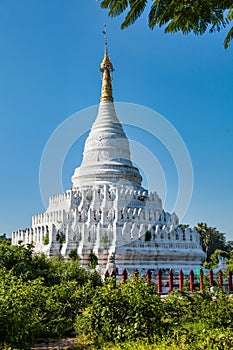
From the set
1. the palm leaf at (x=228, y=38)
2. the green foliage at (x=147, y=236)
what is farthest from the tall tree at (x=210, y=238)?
the palm leaf at (x=228, y=38)

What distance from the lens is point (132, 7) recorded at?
798 centimetres

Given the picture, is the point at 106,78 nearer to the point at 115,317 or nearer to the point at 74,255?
the point at 74,255

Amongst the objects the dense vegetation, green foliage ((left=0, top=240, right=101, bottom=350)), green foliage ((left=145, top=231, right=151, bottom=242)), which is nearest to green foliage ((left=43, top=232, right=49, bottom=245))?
green foliage ((left=145, top=231, right=151, bottom=242))

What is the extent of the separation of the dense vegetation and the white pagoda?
1591 centimetres

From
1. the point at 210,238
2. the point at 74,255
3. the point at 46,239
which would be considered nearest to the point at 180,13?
the point at 74,255

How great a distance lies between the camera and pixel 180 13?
7.97 m

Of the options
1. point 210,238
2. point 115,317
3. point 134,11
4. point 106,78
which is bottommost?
point 115,317

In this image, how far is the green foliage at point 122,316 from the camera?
24.3 ft

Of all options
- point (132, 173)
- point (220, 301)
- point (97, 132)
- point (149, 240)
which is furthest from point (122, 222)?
point (220, 301)

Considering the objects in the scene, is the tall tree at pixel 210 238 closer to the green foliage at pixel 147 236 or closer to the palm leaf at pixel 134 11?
the green foliage at pixel 147 236

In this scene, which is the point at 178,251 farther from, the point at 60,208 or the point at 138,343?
A: the point at 138,343

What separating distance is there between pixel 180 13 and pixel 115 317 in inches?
237

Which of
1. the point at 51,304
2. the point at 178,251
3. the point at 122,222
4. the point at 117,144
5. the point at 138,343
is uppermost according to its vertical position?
the point at 117,144

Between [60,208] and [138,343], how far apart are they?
2568cm
